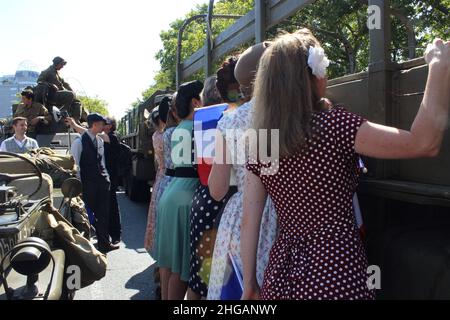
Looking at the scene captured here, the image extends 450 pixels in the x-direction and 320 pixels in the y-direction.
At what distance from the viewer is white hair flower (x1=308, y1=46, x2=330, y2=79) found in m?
1.70

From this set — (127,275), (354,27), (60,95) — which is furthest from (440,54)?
(354,27)

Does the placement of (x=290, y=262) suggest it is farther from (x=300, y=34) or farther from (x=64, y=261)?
(x=64, y=261)

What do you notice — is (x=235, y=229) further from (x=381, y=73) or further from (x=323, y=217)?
(x=381, y=73)

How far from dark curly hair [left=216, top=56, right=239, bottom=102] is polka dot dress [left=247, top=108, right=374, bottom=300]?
40.0 inches

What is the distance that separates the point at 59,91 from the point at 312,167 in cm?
811

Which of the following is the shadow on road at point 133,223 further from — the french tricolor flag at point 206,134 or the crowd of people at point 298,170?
the crowd of people at point 298,170

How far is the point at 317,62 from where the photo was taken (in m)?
1.71

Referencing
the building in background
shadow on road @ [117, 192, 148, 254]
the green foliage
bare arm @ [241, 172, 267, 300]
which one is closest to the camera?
bare arm @ [241, 172, 267, 300]

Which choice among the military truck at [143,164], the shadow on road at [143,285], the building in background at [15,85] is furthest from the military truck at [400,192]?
the building in background at [15,85]

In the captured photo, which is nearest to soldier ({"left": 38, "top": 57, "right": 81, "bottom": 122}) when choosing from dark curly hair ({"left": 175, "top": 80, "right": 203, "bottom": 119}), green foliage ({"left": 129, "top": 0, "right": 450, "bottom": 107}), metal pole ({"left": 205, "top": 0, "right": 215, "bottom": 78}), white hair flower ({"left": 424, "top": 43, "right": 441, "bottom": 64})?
green foliage ({"left": 129, "top": 0, "right": 450, "bottom": 107})

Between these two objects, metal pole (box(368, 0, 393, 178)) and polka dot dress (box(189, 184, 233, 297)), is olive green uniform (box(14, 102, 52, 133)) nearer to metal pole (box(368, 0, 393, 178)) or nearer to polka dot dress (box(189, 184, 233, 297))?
polka dot dress (box(189, 184, 233, 297))

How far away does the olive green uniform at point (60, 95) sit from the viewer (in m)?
8.97

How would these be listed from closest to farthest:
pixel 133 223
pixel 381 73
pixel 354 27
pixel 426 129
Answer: pixel 426 129
pixel 381 73
pixel 133 223
pixel 354 27

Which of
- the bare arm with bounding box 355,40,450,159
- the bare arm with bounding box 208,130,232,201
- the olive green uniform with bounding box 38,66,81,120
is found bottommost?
the bare arm with bounding box 208,130,232,201
